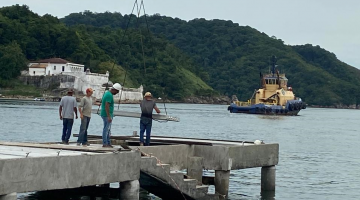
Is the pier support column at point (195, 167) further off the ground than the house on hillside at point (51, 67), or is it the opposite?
the house on hillside at point (51, 67)

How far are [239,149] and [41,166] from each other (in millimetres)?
7897

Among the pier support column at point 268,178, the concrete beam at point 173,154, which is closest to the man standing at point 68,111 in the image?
the concrete beam at point 173,154

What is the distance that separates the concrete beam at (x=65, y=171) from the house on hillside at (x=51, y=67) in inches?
6280

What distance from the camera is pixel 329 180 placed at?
32.1 m

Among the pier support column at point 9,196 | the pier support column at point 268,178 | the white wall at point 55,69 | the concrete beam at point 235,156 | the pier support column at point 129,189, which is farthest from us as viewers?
the white wall at point 55,69

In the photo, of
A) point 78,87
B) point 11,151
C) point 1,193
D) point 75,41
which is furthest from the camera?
point 75,41

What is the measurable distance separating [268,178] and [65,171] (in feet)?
32.2

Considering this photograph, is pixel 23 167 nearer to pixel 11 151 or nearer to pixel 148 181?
pixel 11 151

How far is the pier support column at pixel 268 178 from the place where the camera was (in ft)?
78.9

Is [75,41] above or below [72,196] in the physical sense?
above

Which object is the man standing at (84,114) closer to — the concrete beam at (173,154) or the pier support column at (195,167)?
the concrete beam at (173,154)

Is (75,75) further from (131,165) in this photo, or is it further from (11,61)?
(131,165)

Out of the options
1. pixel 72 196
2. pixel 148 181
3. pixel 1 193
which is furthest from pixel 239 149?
pixel 1 193

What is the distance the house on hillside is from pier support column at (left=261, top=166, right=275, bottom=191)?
15328 cm
